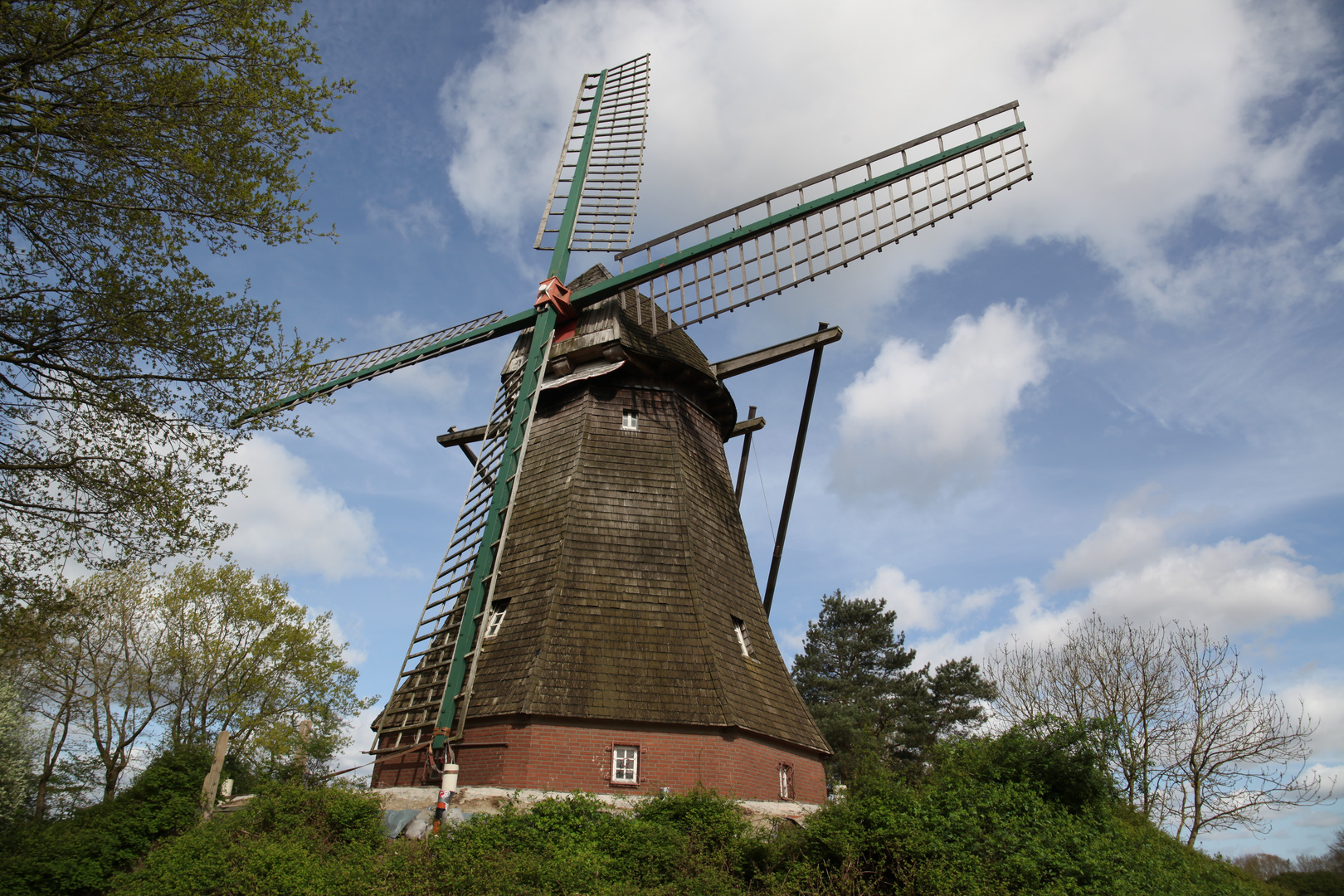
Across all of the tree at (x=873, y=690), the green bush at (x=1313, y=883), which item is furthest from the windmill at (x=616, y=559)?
the green bush at (x=1313, y=883)

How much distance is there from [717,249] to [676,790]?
8544 mm

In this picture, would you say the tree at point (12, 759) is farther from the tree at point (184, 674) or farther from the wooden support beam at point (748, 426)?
the wooden support beam at point (748, 426)

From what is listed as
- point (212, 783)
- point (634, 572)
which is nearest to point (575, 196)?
point (634, 572)

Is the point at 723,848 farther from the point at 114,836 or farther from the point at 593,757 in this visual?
the point at 114,836

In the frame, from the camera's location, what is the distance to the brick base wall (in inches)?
395

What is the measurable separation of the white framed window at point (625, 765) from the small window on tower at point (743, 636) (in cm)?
252

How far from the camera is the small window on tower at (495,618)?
11625mm

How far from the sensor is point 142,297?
7.62 metres

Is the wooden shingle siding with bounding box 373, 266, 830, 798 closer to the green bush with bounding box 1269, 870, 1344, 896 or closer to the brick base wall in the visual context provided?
the brick base wall

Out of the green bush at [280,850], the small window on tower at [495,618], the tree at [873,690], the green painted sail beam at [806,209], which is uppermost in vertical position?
the green painted sail beam at [806,209]

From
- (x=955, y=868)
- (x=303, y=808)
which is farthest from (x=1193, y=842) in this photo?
(x=303, y=808)

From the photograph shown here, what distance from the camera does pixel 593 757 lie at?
10.1 m

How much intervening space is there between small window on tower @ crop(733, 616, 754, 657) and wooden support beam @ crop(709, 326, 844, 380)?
4.47 metres

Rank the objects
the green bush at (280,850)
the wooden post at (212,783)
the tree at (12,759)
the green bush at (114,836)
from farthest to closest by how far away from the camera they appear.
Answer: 1. the tree at (12,759)
2. the green bush at (114,836)
3. the wooden post at (212,783)
4. the green bush at (280,850)
